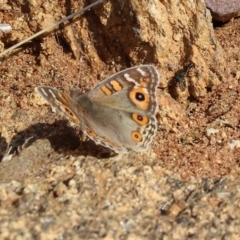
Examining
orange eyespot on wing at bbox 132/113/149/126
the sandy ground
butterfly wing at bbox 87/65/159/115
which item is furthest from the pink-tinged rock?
orange eyespot on wing at bbox 132/113/149/126

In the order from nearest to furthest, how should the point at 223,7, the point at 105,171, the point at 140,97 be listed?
the point at 105,171, the point at 140,97, the point at 223,7

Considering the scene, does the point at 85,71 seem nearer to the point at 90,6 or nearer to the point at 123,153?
the point at 90,6

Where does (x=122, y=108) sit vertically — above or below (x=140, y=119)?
above

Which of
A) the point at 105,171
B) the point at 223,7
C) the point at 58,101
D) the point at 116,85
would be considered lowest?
the point at 105,171

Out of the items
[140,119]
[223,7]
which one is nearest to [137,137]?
[140,119]

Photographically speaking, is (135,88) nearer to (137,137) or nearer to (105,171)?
(137,137)

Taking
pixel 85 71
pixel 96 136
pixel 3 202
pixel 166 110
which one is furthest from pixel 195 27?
pixel 3 202

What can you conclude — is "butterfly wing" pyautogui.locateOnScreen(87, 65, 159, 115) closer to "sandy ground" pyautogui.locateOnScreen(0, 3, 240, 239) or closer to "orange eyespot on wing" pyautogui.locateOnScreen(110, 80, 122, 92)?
"orange eyespot on wing" pyautogui.locateOnScreen(110, 80, 122, 92)
